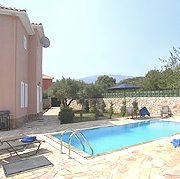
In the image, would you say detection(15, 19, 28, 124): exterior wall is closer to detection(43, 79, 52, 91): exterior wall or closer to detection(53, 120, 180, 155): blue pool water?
detection(53, 120, 180, 155): blue pool water

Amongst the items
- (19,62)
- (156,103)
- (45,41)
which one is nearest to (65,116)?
(19,62)

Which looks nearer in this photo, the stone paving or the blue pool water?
the stone paving

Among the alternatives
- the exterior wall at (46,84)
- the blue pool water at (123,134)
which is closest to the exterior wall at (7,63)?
the blue pool water at (123,134)

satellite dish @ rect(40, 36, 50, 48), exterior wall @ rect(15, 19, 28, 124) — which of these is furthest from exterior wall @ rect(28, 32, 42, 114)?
exterior wall @ rect(15, 19, 28, 124)

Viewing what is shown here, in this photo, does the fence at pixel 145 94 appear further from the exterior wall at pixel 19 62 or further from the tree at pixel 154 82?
the exterior wall at pixel 19 62

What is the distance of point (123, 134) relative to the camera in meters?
15.4

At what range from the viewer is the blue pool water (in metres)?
12.3

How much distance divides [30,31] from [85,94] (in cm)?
1115

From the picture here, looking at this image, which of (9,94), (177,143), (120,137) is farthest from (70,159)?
(9,94)

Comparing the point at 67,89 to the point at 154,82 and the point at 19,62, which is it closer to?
the point at 19,62

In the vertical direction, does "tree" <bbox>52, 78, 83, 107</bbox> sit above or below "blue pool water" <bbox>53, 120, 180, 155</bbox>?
above

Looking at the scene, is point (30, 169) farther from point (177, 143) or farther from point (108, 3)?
point (108, 3)

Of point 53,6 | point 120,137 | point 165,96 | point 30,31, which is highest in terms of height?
point 53,6

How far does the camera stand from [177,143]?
9242 millimetres
